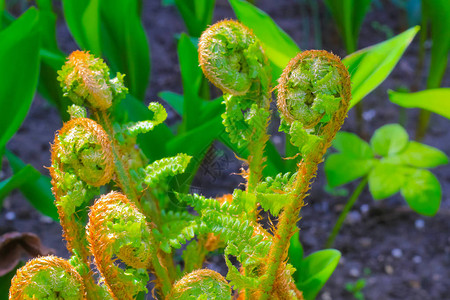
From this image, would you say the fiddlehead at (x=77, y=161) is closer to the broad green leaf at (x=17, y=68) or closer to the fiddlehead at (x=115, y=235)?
the fiddlehead at (x=115, y=235)

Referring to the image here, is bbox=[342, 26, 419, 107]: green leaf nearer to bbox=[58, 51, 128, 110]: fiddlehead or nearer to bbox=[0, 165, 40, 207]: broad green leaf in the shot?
bbox=[58, 51, 128, 110]: fiddlehead

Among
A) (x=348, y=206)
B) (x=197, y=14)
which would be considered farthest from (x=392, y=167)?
(x=197, y=14)

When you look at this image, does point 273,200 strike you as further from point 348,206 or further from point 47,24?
point 47,24

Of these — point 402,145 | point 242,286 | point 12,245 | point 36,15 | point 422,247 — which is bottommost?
point 422,247

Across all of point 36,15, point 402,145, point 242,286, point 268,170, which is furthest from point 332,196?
point 242,286

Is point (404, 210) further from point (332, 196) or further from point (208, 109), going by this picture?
point (208, 109)

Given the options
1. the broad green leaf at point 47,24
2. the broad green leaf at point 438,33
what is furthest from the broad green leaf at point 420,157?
the broad green leaf at point 47,24
